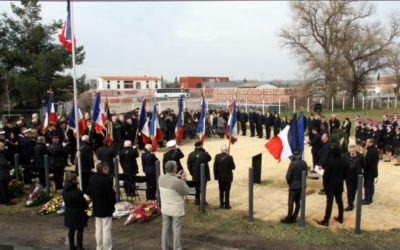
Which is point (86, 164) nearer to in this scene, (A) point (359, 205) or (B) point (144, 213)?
(B) point (144, 213)

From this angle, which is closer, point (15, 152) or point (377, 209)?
A: point (377, 209)

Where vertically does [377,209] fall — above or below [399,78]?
below

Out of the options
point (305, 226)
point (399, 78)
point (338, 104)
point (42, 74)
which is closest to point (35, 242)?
point (305, 226)

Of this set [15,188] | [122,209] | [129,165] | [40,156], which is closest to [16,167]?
[15,188]

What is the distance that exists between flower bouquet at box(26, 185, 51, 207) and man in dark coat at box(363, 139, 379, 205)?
850cm

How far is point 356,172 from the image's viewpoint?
10.2 m

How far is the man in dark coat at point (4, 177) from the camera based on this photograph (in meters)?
10.9

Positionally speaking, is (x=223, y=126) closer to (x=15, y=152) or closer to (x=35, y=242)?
(x=15, y=152)

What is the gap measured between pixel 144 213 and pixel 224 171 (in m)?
2.16

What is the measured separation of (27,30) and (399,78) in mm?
47305

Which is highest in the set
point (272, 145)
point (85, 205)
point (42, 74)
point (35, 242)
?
point (42, 74)

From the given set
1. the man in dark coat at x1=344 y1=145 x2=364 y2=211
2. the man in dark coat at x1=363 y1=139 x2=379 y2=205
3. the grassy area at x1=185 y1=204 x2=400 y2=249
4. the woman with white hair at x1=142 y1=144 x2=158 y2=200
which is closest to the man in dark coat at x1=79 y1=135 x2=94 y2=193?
the woman with white hair at x1=142 y1=144 x2=158 y2=200

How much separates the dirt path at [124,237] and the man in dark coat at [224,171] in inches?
65.8

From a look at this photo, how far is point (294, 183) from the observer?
923cm
